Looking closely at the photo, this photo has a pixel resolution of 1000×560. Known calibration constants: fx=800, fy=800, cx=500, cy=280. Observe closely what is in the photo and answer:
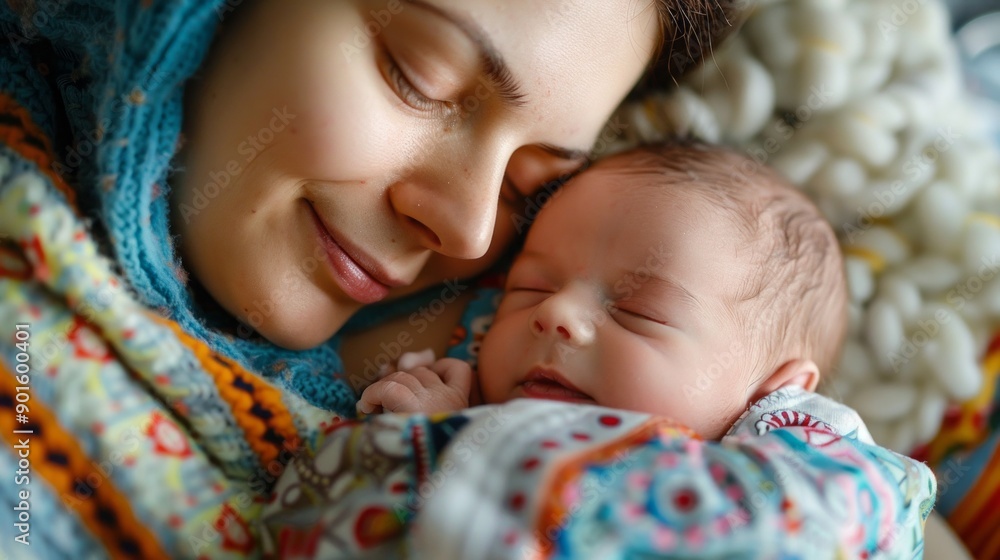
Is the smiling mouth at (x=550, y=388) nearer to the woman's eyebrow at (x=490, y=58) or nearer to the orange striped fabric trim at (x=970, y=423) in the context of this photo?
the woman's eyebrow at (x=490, y=58)

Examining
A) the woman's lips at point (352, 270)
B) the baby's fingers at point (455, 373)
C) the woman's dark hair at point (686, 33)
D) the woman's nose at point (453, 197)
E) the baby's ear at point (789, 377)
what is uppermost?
the woman's dark hair at point (686, 33)

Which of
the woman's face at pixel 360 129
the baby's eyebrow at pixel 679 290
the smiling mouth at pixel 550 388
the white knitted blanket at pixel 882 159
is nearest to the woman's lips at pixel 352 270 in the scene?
the woman's face at pixel 360 129

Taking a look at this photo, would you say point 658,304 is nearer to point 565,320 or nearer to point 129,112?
point 565,320

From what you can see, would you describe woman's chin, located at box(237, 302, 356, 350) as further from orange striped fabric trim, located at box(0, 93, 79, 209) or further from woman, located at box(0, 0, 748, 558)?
orange striped fabric trim, located at box(0, 93, 79, 209)

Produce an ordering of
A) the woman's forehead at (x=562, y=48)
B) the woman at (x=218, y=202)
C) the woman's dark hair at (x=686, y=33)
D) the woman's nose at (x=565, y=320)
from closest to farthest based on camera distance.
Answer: the woman at (x=218, y=202), the woman's forehead at (x=562, y=48), the woman's nose at (x=565, y=320), the woman's dark hair at (x=686, y=33)

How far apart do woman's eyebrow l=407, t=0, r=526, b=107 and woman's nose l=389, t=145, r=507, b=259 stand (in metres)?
0.07

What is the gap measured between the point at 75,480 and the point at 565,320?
21.4 inches

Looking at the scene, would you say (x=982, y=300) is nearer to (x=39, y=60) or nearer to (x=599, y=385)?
(x=599, y=385)

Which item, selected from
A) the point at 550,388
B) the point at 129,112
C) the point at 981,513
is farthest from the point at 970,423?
the point at 129,112

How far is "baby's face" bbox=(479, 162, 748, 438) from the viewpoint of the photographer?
96cm

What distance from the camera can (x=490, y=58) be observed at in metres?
0.87

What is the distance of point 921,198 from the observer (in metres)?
1.26

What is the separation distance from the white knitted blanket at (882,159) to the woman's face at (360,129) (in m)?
0.34

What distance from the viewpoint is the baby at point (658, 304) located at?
967mm
